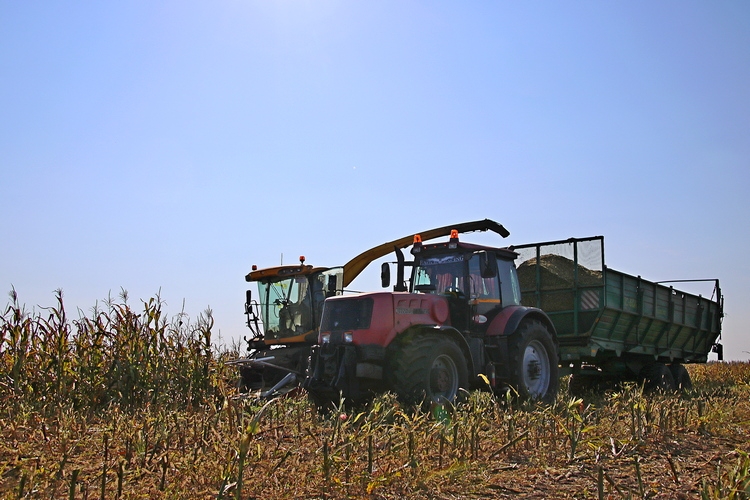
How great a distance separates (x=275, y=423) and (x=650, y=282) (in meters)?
8.23

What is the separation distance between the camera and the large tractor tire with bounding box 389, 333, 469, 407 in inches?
283

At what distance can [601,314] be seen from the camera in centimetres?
1029

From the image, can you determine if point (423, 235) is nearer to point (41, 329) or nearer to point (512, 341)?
point (512, 341)

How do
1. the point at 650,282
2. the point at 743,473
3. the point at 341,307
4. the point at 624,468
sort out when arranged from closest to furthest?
the point at 743,473 < the point at 624,468 < the point at 341,307 < the point at 650,282

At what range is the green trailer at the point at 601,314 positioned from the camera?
10.4 m

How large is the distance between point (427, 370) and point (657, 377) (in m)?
6.30

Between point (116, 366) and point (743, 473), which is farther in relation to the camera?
point (116, 366)

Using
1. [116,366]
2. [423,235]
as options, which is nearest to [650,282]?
[423,235]

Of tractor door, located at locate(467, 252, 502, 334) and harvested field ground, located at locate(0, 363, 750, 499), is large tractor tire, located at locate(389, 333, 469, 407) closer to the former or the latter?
tractor door, located at locate(467, 252, 502, 334)

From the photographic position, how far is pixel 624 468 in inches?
175

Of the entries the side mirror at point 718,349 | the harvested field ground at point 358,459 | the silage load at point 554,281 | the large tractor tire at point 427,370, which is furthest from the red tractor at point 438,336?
the side mirror at point 718,349

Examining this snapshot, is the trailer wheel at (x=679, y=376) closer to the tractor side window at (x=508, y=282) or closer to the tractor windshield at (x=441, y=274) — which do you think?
the tractor side window at (x=508, y=282)

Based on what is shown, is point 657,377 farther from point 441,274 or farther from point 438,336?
point 438,336

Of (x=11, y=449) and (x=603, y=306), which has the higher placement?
(x=603, y=306)
